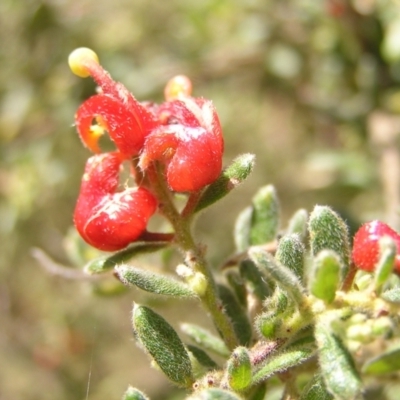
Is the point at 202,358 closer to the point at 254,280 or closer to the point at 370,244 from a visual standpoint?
the point at 254,280

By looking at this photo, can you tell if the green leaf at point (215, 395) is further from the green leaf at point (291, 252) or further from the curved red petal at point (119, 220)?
the curved red petal at point (119, 220)

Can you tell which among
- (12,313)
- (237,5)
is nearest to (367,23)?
(237,5)

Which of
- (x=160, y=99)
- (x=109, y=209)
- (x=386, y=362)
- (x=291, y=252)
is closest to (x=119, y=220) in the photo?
(x=109, y=209)

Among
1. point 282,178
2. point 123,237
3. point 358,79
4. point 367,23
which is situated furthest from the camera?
point 282,178

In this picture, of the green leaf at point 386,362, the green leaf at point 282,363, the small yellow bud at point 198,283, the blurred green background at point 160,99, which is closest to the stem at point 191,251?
the small yellow bud at point 198,283

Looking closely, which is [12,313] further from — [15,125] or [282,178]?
[282,178]
